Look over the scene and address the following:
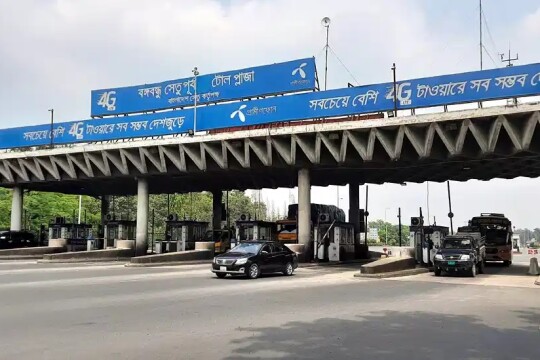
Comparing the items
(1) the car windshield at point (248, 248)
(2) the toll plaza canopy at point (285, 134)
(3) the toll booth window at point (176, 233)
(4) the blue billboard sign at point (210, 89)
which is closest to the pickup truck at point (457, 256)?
(2) the toll plaza canopy at point (285, 134)

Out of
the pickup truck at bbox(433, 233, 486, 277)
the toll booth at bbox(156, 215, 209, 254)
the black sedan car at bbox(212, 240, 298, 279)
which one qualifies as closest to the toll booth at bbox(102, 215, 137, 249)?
the toll booth at bbox(156, 215, 209, 254)

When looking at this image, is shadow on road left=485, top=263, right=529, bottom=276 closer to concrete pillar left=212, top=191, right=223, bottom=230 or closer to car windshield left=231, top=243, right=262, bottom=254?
car windshield left=231, top=243, right=262, bottom=254

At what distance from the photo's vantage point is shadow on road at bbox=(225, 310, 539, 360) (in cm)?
740

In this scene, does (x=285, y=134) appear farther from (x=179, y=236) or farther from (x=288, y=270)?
(x=179, y=236)

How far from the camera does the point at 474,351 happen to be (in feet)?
25.2

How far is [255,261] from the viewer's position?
20953mm

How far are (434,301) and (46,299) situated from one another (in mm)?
9784

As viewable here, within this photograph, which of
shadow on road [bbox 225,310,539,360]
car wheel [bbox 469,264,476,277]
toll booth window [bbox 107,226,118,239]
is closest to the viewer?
shadow on road [bbox 225,310,539,360]

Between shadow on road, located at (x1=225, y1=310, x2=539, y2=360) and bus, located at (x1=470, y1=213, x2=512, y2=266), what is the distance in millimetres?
26558

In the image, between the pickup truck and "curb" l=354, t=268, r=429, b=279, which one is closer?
"curb" l=354, t=268, r=429, b=279

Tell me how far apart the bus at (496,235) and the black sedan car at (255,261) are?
17467 millimetres

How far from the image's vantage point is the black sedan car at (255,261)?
20.5 m

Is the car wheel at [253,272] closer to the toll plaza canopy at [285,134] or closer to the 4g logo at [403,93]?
the toll plaza canopy at [285,134]

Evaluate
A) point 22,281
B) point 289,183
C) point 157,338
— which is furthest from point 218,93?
point 157,338
